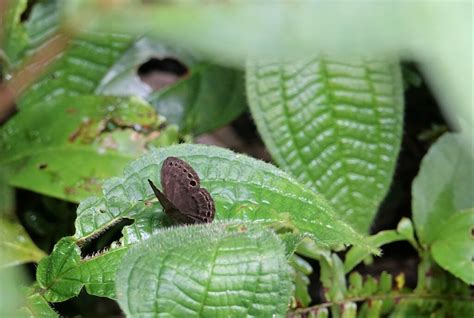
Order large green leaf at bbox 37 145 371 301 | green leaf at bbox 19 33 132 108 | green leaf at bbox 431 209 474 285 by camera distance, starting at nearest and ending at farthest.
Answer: large green leaf at bbox 37 145 371 301, green leaf at bbox 431 209 474 285, green leaf at bbox 19 33 132 108

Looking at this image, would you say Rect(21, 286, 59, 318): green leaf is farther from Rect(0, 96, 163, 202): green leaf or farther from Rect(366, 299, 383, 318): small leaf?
Rect(366, 299, 383, 318): small leaf

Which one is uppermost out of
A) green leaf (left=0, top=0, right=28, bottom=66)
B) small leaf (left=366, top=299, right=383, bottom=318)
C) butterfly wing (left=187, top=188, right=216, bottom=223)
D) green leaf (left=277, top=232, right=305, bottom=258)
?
butterfly wing (left=187, top=188, right=216, bottom=223)

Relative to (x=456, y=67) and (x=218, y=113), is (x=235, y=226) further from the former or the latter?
(x=218, y=113)

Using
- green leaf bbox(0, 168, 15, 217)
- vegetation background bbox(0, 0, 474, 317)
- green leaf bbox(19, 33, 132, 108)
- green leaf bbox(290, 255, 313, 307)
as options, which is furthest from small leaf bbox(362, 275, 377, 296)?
green leaf bbox(19, 33, 132, 108)

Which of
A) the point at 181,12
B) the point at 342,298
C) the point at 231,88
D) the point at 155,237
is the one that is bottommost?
the point at 342,298

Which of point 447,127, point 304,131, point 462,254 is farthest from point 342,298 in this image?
point 447,127

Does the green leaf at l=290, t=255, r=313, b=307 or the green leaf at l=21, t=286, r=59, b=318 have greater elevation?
the green leaf at l=21, t=286, r=59, b=318

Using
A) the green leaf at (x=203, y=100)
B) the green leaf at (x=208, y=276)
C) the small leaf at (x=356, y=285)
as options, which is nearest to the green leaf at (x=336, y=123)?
the small leaf at (x=356, y=285)
